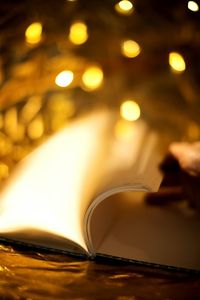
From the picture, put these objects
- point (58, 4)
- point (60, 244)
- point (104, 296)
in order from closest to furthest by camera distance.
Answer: point (104, 296)
point (60, 244)
point (58, 4)

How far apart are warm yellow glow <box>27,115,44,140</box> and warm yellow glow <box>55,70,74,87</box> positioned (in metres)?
0.06

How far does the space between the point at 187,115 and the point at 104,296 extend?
0.30 meters

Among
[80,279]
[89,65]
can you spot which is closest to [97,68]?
[89,65]

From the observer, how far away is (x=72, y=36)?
0.68m

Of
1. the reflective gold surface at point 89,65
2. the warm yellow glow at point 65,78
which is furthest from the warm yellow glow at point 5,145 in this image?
the warm yellow glow at point 65,78

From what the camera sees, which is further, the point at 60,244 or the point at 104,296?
the point at 60,244

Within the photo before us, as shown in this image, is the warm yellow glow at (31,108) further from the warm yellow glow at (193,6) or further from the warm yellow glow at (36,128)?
the warm yellow glow at (193,6)

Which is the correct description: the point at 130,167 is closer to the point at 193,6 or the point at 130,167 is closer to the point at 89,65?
the point at 89,65

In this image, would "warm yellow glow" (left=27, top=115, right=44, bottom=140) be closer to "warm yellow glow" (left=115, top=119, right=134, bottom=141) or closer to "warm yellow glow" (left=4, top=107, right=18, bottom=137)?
"warm yellow glow" (left=4, top=107, right=18, bottom=137)

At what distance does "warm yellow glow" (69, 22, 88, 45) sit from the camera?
26.8 inches

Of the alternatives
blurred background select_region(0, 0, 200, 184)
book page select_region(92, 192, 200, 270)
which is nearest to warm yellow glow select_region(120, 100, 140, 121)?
blurred background select_region(0, 0, 200, 184)

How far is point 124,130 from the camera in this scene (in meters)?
0.63

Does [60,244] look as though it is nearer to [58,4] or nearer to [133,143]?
[133,143]

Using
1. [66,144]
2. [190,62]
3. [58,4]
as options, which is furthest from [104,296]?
[58,4]
